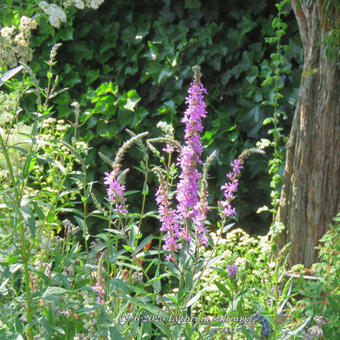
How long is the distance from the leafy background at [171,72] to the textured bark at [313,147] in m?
0.46

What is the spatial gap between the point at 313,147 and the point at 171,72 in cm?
128

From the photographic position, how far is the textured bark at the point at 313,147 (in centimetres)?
297

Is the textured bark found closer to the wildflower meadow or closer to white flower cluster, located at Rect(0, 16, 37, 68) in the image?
the wildflower meadow

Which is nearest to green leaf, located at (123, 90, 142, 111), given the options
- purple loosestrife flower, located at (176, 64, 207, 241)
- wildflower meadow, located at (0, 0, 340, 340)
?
wildflower meadow, located at (0, 0, 340, 340)

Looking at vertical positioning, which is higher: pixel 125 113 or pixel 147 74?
pixel 147 74

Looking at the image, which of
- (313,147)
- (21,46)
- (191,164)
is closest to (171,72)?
(313,147)

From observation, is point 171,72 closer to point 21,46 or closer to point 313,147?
point 313,147

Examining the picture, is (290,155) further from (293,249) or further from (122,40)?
(122,40)

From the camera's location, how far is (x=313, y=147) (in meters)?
3.03

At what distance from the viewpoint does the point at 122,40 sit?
4.20m

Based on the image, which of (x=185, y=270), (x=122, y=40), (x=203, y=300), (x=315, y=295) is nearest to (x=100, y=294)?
(x=185, y=270)

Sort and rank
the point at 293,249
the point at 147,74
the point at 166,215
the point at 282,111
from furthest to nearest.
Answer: the point at 147,74 < the point at 282,111 < the point at 293,249 < the point at 166,215

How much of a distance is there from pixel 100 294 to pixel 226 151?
6.89 feet

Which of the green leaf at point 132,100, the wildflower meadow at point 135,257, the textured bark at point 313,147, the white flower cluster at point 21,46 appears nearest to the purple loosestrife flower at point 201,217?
the wildflower meadow at point 135,257
